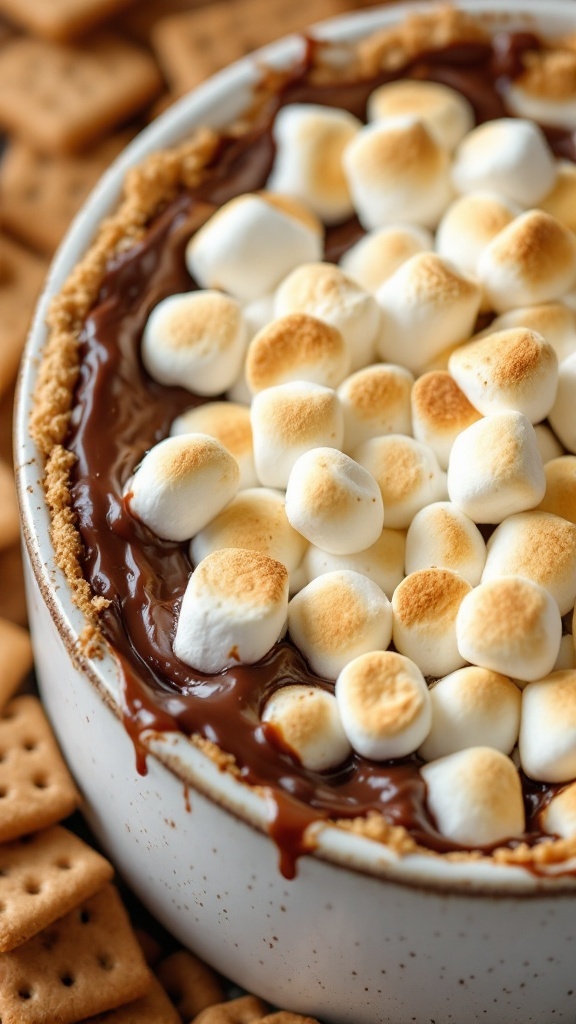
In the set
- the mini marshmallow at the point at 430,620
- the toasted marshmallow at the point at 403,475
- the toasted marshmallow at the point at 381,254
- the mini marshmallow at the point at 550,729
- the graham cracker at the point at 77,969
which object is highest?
the toasted marshmallow at the point at 381,254

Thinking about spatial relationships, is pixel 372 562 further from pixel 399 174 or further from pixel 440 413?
pixel 399 174

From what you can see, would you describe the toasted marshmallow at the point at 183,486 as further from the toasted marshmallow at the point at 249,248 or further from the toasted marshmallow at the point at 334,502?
the toasted marshmallow at the point at 249,248

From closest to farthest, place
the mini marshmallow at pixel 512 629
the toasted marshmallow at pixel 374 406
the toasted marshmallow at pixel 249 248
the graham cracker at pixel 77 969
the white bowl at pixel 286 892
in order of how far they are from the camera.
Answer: the white bowl at pixel 286 892 → the mini marshmallow at pixel 512 629 → the graham cracker at pixel 77 969 → the toasted marshmallow at pixel 374 406 → the toasted marshmallow at pixel 249 248

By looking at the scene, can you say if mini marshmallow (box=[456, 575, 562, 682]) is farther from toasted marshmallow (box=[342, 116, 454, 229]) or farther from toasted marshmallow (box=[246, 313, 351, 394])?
toasted marshmallow (box=[342, 116, 454, 229])

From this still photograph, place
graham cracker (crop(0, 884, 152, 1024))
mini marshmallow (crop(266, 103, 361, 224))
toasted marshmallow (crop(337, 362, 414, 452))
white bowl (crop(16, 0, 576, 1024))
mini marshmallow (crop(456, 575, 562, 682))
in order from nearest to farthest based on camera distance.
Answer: white bowl (crop(16, 0, 576, 1024)), mini marshmallow (crop(456, 575, 562, 682)), graham cracker (crop(0, 884, 152, 1024)), toasted marshmallow (crop(337, 362, 414, 452)), mini marshmallow (crop(266, 103, 361, 224))

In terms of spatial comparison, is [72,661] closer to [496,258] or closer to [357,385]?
[357,385]

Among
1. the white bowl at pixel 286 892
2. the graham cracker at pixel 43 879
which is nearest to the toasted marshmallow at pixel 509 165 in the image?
the white bowl at pixel 286 892

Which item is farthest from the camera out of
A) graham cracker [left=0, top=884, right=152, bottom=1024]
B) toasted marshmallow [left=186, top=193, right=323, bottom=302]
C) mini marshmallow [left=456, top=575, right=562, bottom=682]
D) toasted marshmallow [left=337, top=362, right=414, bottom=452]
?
toasted marshmallow [left=186, top=193, right=323, bottom=302]

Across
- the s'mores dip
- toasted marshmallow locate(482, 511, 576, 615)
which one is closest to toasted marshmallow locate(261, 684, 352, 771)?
the s'mores dip
